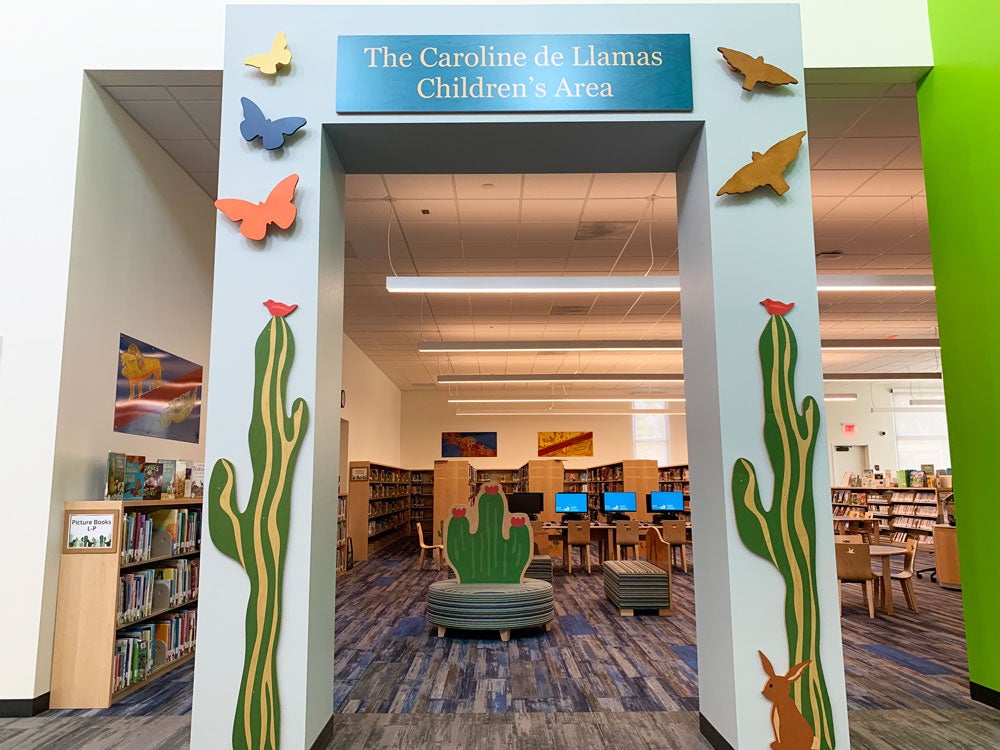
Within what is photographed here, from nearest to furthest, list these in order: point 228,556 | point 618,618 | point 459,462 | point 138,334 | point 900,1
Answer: point 228,556 < point 900,1 < point 138,334 < point 618,618 < point 459,462

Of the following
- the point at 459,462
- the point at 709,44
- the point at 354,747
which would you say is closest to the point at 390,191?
the point at 709,44

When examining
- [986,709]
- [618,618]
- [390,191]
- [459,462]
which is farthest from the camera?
[459,462]

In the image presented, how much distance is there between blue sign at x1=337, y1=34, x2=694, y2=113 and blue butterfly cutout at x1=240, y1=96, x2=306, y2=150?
0.27m

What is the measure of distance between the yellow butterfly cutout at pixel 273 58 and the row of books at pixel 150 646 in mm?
3394

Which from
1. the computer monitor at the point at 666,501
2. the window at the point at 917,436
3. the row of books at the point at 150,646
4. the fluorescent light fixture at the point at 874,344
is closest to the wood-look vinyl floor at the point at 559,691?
the row of books at the point at 150,646

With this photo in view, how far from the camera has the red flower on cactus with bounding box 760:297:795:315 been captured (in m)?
3.29

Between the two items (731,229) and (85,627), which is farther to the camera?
(85,627)

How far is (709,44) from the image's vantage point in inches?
138

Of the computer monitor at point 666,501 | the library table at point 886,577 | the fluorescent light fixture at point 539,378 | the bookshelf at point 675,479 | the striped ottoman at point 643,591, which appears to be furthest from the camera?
the bookshelf at point 675,479

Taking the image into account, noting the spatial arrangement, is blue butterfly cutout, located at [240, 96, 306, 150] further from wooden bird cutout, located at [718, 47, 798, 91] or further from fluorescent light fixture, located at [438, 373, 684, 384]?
fluorescent light fixture, located at [438, 373, 684, 384]

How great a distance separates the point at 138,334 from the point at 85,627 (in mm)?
1987

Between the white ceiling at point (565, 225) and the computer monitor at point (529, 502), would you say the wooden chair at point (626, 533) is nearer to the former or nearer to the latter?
the computer monitor at point (529, 502)

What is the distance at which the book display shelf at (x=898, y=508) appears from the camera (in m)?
12.8

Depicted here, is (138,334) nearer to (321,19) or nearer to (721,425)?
(321,19)
